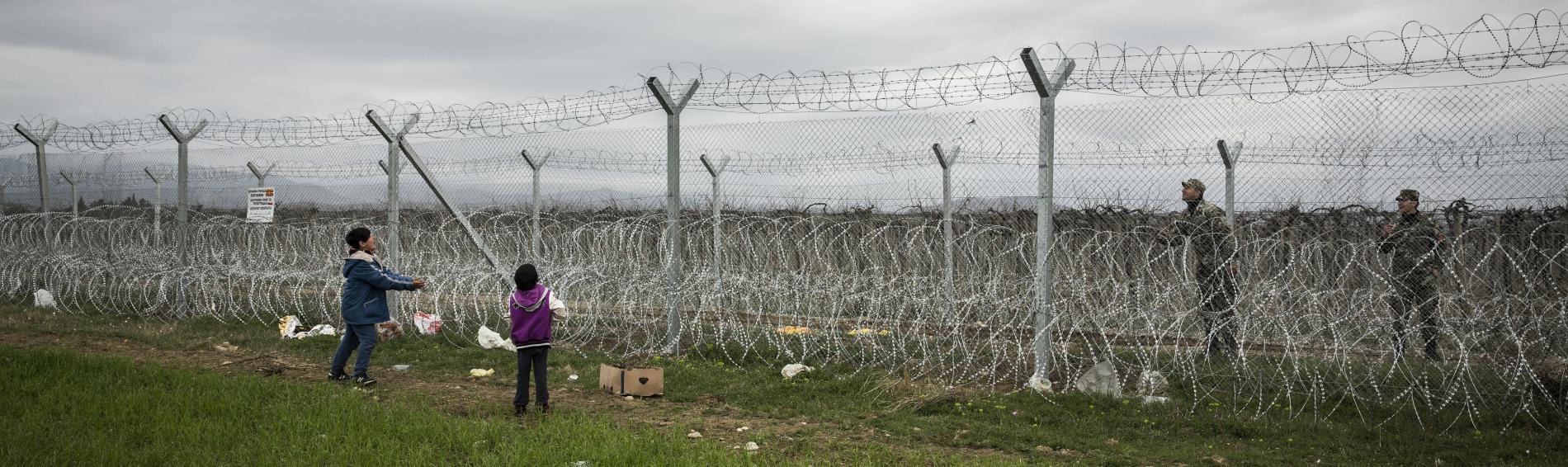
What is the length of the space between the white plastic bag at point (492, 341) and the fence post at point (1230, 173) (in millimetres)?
5939

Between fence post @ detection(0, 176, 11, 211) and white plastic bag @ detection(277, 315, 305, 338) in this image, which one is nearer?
white plastic bag @ detection(277, 315, 305, 338)

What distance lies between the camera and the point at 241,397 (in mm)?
6949

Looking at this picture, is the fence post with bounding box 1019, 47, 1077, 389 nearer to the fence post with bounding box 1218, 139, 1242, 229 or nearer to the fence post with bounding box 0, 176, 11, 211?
the fence post with bounding box 1218, 139, 1242, 229

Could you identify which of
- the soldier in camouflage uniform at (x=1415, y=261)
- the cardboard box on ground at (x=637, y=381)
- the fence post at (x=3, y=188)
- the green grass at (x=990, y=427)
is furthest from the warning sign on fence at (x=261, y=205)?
the soldier in camouflage uniform at (x=1415, y=261)

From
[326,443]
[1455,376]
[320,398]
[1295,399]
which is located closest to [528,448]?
[326,443]

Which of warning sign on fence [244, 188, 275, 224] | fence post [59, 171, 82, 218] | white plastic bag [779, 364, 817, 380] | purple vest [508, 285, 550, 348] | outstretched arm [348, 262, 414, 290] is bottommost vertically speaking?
white plastic bag [779, 364, 817, 380]

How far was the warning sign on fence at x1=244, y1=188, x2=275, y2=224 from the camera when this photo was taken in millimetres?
11797

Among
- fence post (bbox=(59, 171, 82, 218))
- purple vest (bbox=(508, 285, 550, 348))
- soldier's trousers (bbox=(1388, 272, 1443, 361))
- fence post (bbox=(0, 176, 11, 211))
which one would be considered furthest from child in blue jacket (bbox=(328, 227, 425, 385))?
fence post (bbox=(59, 171, 82, 218))

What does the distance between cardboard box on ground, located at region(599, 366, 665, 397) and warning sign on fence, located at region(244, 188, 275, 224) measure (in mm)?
6006

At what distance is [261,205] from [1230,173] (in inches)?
374

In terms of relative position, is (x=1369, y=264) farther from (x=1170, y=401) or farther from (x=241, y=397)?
(x=241, y=397)

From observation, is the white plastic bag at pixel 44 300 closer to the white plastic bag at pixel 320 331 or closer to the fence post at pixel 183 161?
the fence post at pixel 183 161

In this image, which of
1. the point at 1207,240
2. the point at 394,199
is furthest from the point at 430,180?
the point at 1207,240

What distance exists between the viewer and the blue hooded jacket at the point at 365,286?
795cm
